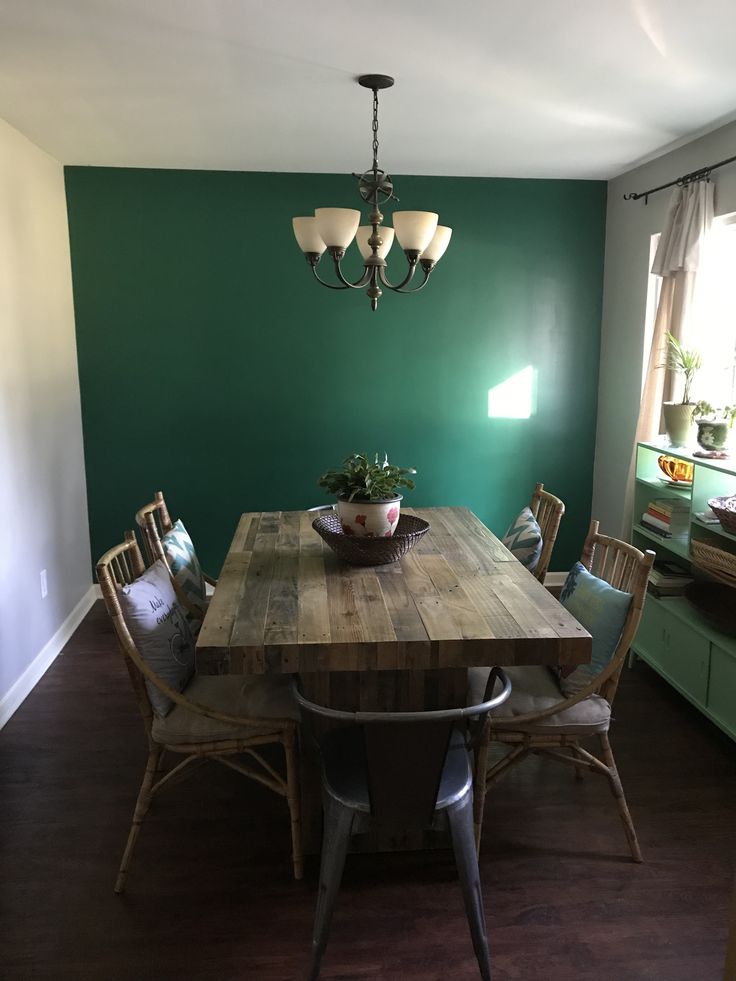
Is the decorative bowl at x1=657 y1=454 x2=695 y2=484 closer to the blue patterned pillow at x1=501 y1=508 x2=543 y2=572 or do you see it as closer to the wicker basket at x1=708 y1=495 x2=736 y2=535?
the wicker basket at x1=708 y1=495 x2=736 y2=535

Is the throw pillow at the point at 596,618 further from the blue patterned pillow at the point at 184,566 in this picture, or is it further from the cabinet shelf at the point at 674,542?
the blue patterned pillow at the point at 184,566

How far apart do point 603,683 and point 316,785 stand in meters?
0.90

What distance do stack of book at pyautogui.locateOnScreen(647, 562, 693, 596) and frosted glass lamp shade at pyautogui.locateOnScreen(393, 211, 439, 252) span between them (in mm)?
1768

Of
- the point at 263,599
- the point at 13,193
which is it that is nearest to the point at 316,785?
A: the point at 263,599

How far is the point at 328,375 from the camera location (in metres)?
4.31

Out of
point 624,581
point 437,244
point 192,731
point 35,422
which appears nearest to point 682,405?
point 624,581

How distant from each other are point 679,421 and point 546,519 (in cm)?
81

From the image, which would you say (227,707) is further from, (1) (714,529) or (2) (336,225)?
(1) (714,529)

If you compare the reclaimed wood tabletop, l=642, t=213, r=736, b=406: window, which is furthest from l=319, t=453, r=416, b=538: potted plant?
l=642, t=213, r=736, b=406: window

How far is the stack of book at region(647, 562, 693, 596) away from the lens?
10.7 feet

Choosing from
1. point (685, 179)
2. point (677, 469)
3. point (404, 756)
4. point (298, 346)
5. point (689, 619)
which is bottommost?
point (689, 619)

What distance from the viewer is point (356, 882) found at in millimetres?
2139

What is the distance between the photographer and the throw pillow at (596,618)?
7.00 feet

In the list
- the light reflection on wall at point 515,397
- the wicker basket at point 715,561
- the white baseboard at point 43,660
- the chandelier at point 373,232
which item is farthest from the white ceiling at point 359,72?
the white baseboard at point 43,660
